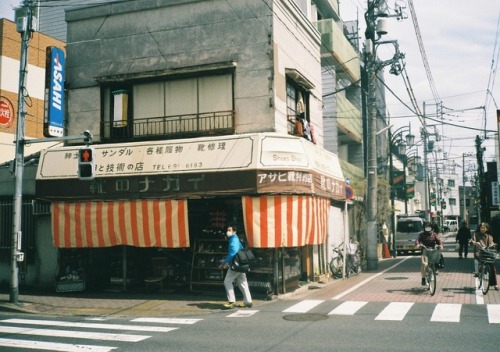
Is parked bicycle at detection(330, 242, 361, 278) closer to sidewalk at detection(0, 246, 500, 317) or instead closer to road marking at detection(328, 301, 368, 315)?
sidewalk at detection(0, 246, 500, 317)

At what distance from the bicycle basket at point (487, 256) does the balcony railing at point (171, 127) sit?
26.3 feet

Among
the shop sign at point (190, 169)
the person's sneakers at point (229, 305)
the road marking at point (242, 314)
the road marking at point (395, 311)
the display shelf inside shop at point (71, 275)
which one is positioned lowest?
the road marking at point (242, 314)

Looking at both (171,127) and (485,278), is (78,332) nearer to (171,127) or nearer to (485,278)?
(171,127)

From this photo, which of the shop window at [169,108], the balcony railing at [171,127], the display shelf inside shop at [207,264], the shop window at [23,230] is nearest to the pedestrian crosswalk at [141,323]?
the display shelf inside shop at [207,264]

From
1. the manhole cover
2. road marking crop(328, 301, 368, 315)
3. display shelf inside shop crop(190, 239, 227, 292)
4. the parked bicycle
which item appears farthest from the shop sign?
the parked bicycle

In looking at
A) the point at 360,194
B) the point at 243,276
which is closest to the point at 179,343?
the point at 243,276

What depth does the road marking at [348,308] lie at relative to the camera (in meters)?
10.8

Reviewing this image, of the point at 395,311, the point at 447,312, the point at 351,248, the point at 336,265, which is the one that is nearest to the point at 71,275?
the point at 336,265

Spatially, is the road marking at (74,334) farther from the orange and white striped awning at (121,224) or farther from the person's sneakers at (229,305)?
the orange and white striped awning at (121,224)

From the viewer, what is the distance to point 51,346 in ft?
27.0

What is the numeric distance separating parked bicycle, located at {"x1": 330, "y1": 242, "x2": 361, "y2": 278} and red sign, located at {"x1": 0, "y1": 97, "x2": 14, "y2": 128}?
1879cm

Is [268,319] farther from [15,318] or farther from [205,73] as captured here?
[205,73]

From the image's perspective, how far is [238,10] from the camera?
49.2 feet

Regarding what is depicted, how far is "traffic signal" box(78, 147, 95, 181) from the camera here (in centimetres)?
1288
